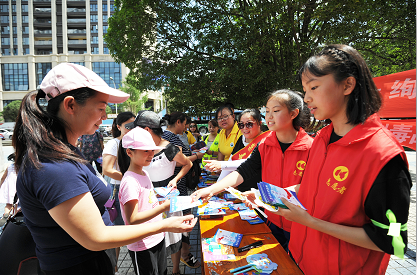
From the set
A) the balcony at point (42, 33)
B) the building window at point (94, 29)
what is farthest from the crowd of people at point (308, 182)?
the balcony at point (42, 33)

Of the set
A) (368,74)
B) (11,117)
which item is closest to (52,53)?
(11,117)

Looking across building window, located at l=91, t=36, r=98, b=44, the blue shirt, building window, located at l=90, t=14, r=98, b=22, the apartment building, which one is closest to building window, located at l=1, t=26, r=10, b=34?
the apartment building

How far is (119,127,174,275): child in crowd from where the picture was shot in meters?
1.93

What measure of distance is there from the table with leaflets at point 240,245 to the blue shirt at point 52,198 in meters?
0.86

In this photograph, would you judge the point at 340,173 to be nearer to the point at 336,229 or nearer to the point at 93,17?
the point at 336,229

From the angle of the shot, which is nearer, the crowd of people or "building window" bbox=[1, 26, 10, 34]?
the crowd of people

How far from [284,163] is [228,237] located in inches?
33.6

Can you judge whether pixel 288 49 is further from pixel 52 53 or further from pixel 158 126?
pixel 52 53

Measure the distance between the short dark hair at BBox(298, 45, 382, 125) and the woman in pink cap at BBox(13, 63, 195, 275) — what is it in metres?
1.31

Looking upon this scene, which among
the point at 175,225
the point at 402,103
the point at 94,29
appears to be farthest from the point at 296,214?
the point at 94,29

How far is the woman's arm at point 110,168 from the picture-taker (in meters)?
3.16

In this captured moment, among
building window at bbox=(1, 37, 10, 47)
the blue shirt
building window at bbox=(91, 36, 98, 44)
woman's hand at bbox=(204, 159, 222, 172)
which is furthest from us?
building window at bbox=(91, 36, 98, 44)

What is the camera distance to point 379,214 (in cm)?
111

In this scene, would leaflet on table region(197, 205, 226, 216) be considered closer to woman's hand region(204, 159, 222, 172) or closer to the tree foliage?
woman's hand region(204, 159, 222, 172)
